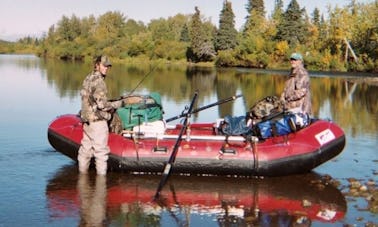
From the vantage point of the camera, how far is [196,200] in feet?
24.5

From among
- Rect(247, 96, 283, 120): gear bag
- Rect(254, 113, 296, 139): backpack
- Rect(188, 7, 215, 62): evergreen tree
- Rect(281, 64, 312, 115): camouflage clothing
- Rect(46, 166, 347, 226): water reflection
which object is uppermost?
Rect(188, 7, 215, 62): evergreen tree

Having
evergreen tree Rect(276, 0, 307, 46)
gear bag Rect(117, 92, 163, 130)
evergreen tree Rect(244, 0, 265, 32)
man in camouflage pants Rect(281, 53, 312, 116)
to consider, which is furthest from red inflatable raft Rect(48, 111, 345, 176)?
evergreen tree Rect(244, 0, 265, 32)

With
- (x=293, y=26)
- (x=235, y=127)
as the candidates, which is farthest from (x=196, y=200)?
(x=293, y=26)

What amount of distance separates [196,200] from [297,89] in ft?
9.45

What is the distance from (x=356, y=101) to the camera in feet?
74.4

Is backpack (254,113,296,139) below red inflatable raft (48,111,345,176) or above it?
above

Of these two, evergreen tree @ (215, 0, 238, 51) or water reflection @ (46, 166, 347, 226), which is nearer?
water reflection @ (46, 166, 347, 226)

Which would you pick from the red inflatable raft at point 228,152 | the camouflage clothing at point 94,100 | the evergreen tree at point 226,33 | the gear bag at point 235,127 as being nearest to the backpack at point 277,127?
the red inflatable raft at point 228,152

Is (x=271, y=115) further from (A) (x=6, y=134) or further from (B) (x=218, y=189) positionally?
(A) (x=6, y=134)

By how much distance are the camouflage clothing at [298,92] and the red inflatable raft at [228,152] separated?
20.3 inches

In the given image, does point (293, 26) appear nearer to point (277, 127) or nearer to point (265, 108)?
point (265, 108)

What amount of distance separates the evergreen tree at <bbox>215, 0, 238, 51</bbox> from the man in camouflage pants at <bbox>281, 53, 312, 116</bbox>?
6528cm

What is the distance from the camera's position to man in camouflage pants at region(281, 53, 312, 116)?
9078mm

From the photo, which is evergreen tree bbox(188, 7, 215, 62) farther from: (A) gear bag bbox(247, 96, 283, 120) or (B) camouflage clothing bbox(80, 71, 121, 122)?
(B) camouflage clothing bbox(80, 71, 121, 122)
